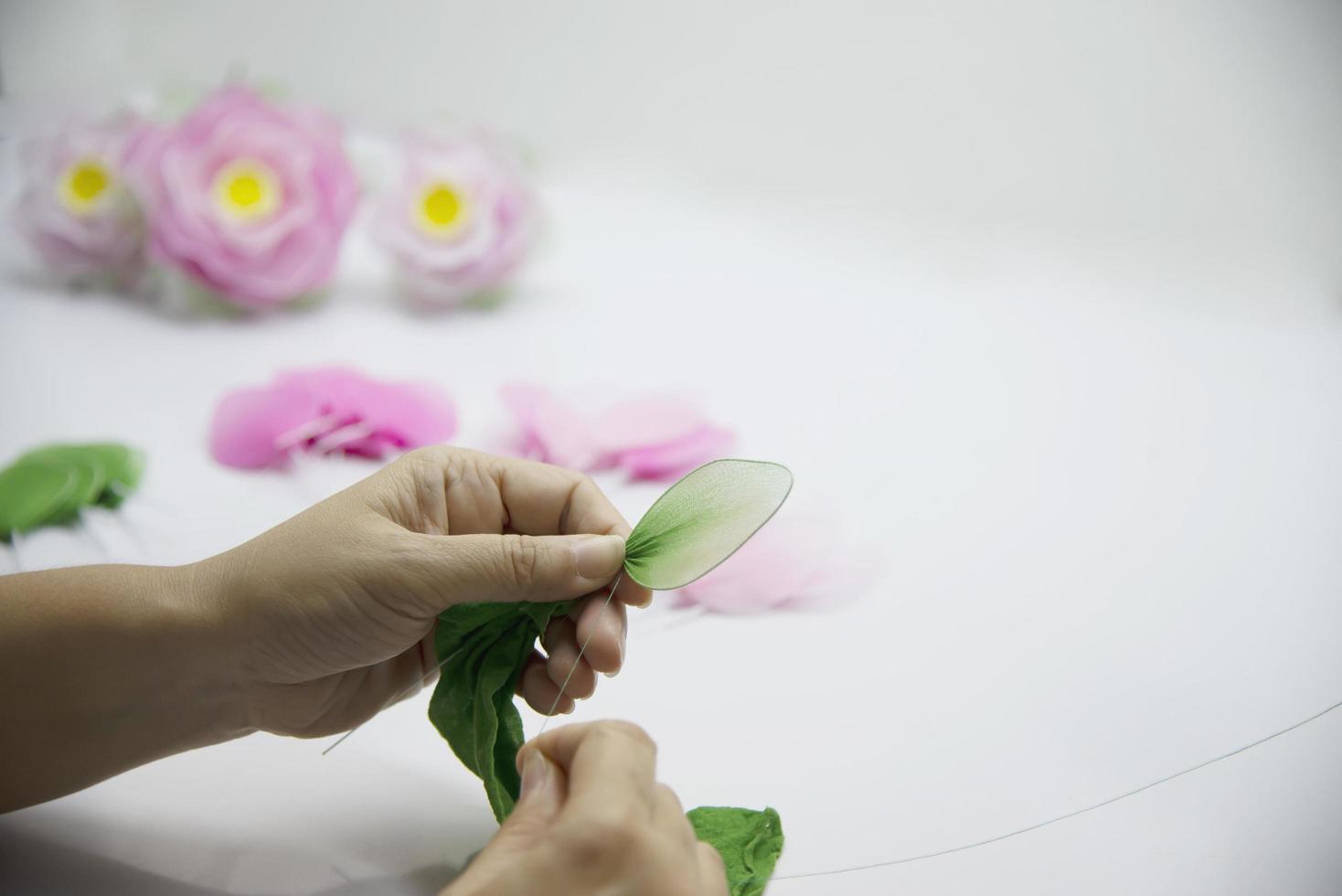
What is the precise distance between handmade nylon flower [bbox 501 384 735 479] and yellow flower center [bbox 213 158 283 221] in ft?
1.86

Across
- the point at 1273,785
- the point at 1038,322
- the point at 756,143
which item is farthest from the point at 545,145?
the point at 1273,785

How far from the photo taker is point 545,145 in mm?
2572

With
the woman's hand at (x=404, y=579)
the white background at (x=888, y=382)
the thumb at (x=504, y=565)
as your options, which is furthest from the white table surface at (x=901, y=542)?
the thumb at (x=504, y=565)

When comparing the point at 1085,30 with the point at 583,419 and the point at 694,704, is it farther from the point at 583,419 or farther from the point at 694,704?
the point at 694,704

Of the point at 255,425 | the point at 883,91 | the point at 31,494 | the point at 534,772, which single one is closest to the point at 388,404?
the point at 255,425

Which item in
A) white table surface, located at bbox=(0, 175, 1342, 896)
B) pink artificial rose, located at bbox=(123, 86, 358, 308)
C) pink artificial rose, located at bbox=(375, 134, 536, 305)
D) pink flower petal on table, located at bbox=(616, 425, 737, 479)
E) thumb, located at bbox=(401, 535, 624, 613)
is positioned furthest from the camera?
pink artificial rose, located at bbox=(375, 134, 536, 305)

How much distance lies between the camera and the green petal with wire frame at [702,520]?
2.50ft

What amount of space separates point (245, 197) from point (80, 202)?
292 millimetres

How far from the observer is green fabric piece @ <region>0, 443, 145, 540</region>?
1224mm

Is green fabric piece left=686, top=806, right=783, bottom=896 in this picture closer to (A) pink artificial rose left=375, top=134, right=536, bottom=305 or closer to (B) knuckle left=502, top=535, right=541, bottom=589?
(B) knuckle left=502, top=535, right=541, bottom=589

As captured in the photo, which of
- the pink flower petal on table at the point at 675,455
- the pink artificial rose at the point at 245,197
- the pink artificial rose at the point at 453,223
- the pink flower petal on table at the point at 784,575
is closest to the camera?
the pink flower petal on table at the point at 784,575

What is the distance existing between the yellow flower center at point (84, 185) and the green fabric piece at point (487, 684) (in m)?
1.34

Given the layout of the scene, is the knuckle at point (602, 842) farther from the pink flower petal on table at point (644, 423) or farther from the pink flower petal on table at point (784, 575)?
the pink flower petal on table at point (644, 423)

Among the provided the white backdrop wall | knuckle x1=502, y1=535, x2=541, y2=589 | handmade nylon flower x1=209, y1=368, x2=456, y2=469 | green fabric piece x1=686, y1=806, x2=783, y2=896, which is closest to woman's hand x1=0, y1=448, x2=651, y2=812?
knuckle x1=502, y1=535, x2=541, y2=589
